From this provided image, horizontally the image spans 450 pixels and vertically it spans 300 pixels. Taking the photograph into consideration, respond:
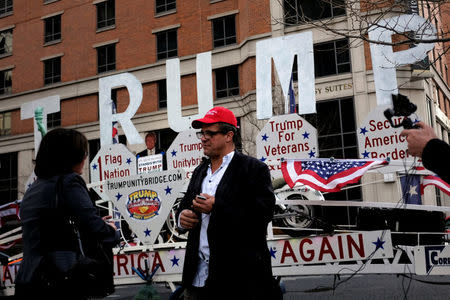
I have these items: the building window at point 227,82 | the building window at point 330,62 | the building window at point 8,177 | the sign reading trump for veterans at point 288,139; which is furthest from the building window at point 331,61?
the building window at point 8,177

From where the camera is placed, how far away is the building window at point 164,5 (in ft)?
97.2

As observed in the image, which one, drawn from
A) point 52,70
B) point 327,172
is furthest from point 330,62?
point 327,172

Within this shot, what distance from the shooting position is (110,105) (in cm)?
1160

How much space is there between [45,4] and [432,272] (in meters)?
34.2

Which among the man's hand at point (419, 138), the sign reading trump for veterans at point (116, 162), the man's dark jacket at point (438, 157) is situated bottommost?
the man's dark jacket at point (438, 157)

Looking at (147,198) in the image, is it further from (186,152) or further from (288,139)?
(288,139)

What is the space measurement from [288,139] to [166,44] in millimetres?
23534

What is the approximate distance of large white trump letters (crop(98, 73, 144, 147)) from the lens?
37.1ft

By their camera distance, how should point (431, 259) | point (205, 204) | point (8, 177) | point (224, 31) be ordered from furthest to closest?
point (8, 177) < point (224, 31) < point (431, 259) < point (205, 204)

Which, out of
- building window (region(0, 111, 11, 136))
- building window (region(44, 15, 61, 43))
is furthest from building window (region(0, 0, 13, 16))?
building window (region(0, 111, 11, 136))

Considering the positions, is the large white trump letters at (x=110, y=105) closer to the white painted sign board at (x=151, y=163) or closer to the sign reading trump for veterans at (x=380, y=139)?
the white painted sign board at (x=151, y=163)

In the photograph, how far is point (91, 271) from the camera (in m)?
2.86

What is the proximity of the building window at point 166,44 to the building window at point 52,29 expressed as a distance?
8174 millimetres

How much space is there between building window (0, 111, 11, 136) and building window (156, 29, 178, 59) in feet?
41.7
